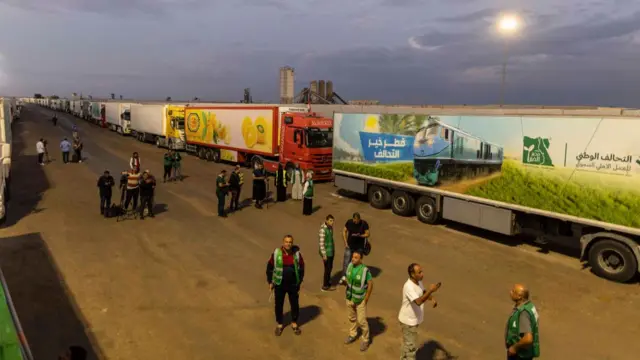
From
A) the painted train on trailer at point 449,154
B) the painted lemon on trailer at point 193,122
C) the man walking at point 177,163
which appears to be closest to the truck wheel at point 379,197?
the painted train on trailer at point 449,154

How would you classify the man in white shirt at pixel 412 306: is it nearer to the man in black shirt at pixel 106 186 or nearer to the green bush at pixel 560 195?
the green bush at pixel 560 195

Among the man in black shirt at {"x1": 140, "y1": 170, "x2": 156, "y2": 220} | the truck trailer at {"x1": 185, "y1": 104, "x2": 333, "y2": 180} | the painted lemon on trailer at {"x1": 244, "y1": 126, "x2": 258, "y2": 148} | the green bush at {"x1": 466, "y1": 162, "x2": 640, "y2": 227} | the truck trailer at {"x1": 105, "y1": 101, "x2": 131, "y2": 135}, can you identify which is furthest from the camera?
the truck trailer at {"x1": 105, "y1": 101, "x2": 131, "y2": 135}

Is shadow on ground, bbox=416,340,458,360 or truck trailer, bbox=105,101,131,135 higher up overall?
truck trailer, bbox=105,101,131,135

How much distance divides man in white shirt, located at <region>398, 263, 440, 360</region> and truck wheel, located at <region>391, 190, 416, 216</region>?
10.5m

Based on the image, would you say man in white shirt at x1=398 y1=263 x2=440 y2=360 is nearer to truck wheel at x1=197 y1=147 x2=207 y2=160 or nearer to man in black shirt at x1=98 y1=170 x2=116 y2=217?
man in black shirt at x1=98 y1=170 x2=116 y2=217

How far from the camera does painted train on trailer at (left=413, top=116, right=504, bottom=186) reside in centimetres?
1391

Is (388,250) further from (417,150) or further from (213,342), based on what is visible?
(213,342)

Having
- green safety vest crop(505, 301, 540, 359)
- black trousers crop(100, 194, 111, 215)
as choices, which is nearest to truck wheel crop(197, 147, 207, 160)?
black trousers crop(100, 194, 111, 215)

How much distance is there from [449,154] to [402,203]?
283cm

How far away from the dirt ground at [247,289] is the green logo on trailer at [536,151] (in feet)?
8.56

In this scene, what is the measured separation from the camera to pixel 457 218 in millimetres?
14852

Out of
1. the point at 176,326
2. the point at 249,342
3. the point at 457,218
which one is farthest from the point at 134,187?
the point at 457,218

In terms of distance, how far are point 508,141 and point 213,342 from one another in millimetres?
9859

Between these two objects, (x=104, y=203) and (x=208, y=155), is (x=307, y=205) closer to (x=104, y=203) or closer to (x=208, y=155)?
(x=104, y=203)
